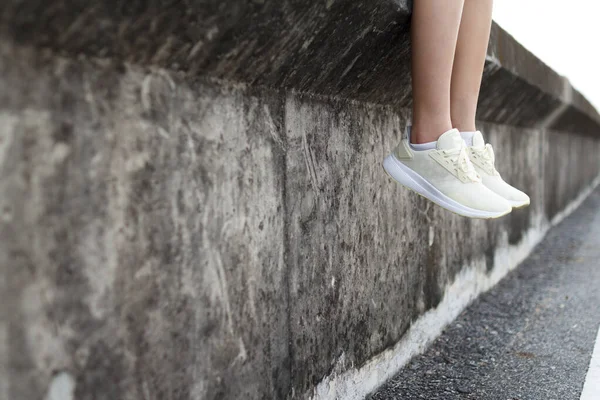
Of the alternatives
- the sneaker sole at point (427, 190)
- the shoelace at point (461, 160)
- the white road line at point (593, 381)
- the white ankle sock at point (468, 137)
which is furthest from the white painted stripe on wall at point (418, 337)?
the white ankle sock at point (468, 137)

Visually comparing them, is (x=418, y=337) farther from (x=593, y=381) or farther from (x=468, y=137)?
(x=468, y=137)

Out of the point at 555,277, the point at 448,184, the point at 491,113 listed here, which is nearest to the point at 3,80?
the point at 448,184

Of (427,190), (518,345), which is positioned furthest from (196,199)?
(518,345)

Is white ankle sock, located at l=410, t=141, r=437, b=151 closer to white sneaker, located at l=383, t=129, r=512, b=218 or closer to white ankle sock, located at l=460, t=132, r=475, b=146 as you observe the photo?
white sneaker, located at l=383, t=129, r=512, b=218

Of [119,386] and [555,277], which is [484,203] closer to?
[119,386]

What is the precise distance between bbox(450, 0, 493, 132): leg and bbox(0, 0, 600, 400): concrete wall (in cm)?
21

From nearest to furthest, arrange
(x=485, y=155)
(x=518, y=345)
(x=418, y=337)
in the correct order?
(x=485, y=155)
(x=418, y=337)
(x=518, y=345)

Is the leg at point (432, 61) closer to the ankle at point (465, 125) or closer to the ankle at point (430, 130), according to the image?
the ankle at point (430, 130)

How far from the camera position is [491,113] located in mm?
4094

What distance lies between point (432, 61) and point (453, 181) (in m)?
0.36

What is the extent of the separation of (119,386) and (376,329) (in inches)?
52.6

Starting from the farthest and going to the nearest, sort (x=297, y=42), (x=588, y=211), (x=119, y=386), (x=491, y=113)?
(x=588, y=211) → (x=491, y=113) → (x=297, y=42) → (x=119, y=386)

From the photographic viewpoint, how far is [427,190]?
201cm

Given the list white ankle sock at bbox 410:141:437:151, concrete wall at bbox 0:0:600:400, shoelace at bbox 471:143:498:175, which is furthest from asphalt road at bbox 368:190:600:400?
white ankle sock at bbox 410:141:437:151
